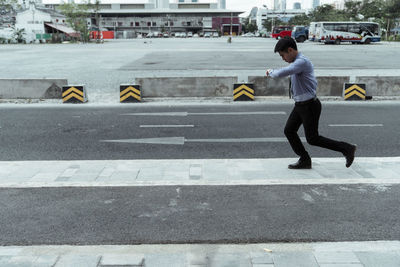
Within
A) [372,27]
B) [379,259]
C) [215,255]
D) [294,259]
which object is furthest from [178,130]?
[372,27]

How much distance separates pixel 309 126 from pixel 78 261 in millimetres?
3529

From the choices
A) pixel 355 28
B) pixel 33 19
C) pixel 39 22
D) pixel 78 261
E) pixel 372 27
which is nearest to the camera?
pixel 78 261

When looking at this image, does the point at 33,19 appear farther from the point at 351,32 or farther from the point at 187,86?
the point at 187,86

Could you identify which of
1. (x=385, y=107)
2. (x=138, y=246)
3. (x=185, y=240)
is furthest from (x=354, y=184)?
(x=385, y=107)

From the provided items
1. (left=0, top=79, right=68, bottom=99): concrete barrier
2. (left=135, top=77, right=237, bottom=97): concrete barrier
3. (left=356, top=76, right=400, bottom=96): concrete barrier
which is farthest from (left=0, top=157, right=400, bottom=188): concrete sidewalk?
(left=356, top=76, right=400, bottom=96): concrete barrier

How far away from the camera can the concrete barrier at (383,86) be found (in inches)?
521

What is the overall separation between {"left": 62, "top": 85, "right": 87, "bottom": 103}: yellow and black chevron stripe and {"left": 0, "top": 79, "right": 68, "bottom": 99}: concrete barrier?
71 cm

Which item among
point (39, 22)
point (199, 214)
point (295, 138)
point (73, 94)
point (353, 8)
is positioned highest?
point (353, 8)

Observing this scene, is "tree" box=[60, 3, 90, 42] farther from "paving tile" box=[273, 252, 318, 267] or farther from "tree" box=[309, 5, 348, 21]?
"paving tile" box=[273, 252, 318, 267]

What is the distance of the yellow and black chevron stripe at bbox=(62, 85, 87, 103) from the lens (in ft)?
41.5

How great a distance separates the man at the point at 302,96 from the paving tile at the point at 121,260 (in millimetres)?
2859

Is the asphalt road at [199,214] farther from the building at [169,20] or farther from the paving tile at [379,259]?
the building at [169,20]

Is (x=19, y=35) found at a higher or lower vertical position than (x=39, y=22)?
lower

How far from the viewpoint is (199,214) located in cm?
446
